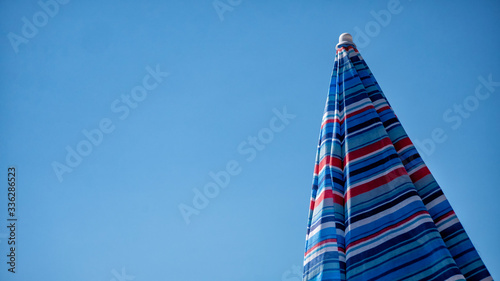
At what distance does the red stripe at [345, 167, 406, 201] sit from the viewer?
1627 mm

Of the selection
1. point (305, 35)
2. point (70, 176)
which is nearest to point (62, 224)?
point (70, 176)

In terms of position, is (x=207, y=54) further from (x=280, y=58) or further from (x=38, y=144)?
(x=38, y=144)

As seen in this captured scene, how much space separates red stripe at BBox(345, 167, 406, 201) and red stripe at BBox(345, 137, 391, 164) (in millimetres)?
115

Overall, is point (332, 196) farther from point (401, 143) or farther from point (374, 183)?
point (401, 143)

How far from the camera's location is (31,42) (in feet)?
16.3

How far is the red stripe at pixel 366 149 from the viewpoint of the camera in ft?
5.58

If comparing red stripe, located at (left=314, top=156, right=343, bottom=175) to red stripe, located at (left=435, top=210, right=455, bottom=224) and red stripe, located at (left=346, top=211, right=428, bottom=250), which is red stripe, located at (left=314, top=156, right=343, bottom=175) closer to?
red stripe, located at (left=346, top=211, right=428, bottom=250)

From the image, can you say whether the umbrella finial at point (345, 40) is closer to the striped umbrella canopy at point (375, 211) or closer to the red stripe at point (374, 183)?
the striped umbrella canopy at point (375, 211)

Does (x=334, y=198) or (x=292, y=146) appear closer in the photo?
(x=334, y=198)

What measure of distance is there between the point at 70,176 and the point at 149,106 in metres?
1.19

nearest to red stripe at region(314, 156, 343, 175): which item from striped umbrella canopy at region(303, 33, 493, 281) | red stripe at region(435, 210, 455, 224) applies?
striped umbrella canopy at region(303, 33, 493, 281)

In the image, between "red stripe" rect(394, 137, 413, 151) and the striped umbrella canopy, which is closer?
the striped umbrella canopy

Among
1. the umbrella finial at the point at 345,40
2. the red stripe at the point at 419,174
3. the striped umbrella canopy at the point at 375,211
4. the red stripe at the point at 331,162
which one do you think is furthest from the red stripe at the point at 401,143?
the umbrella finial at the point at 345,40

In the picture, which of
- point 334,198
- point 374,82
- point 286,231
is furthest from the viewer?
point 286,231
